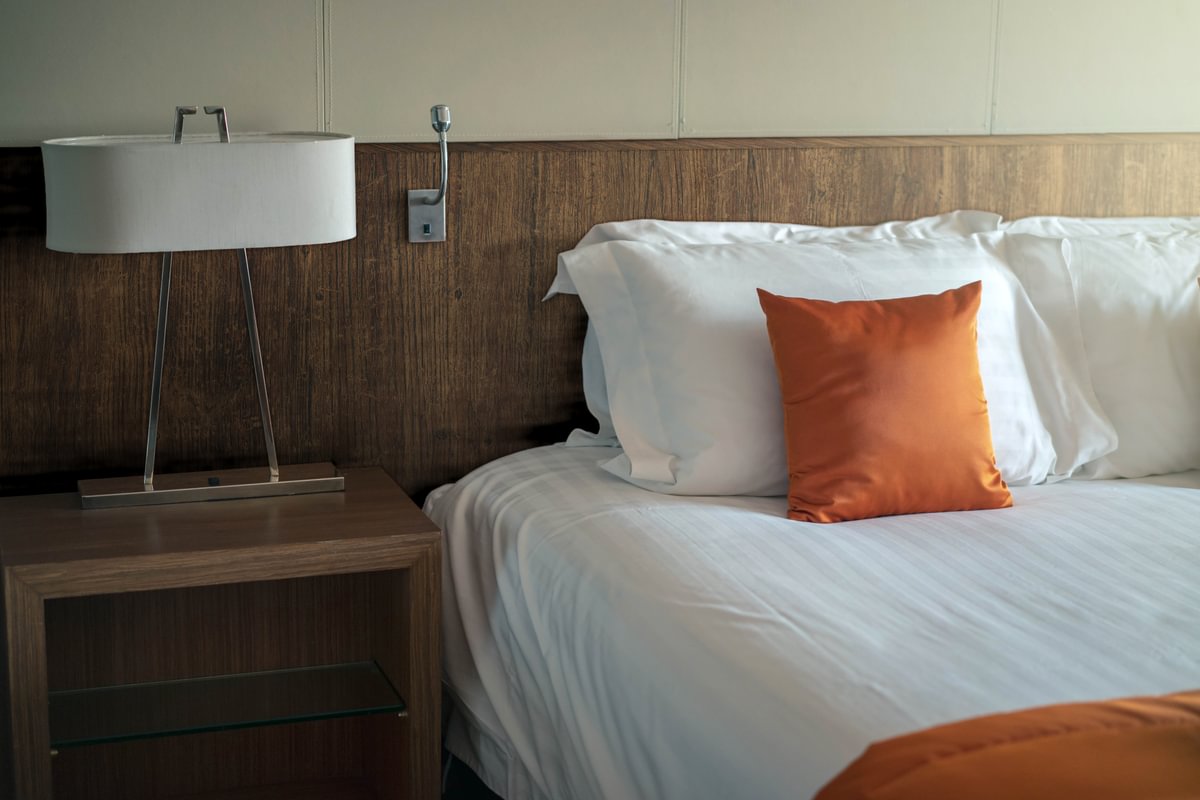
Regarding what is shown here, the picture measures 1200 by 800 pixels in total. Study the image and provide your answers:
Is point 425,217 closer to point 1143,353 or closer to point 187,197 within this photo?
point 187,197

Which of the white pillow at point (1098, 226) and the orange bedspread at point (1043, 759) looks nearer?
the orange bedspread at point (1043, 759)

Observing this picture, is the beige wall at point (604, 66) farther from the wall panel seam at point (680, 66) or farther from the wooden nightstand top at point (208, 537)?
the wooden nightstand top at point (208, 537)

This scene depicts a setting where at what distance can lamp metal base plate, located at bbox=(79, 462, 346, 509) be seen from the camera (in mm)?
1936

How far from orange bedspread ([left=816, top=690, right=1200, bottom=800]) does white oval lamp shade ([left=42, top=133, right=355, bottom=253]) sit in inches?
45.0

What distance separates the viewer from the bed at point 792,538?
1.31 metres

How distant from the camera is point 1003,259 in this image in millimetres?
2293

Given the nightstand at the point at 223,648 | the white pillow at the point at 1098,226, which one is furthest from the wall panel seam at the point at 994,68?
the nightstand at the point at 223,648

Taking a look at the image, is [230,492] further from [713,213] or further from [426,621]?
[713,213]

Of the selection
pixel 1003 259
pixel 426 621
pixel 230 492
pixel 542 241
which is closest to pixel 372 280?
pixel 542 241

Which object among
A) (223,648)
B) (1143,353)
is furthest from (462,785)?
(1143,353)

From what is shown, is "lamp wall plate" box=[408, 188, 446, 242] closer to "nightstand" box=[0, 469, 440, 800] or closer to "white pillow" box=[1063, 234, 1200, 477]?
"nightstand" box=[0, 469, 440, 800]

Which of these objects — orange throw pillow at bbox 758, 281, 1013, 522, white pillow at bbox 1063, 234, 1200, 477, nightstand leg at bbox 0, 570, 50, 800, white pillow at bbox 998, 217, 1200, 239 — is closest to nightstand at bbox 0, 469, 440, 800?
nightstand leg at bbox 0, 570, 50, 800

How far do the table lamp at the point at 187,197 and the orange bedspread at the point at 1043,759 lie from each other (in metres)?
1.14

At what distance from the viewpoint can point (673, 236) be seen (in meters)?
2.25
